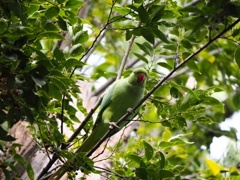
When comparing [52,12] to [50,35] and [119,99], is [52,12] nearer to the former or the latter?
[50,35]

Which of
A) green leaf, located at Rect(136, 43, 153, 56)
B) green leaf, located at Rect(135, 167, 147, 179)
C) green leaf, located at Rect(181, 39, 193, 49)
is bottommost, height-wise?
green leaf, located at Rect(135, 167, 147, 179)

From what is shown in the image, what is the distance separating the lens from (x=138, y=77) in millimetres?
2178

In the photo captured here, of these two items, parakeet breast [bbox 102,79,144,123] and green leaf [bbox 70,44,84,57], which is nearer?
green leaf [bbox 70,44,84,57]

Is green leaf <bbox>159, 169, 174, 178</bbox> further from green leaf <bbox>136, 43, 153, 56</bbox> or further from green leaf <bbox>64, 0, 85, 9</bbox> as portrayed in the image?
green leaf <bbox>64, 0, 85, 9</bbox>

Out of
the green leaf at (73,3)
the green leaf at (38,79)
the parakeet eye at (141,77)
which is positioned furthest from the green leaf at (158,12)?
the parakeet eye at (141,77)

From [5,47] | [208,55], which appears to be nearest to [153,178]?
[5,47]

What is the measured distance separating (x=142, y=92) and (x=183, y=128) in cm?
59

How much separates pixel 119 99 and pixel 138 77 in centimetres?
23

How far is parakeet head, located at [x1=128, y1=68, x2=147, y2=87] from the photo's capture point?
215cm

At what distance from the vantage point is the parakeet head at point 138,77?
2154 mm

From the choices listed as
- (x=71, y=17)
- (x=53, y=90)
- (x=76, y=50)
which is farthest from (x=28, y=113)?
(x=71, y=17)

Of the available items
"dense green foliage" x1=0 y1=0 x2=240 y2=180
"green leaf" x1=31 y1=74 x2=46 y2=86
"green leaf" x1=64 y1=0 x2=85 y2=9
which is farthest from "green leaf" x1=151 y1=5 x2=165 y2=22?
"green leaf" x1=31 y1=74 x2=46 y2=86

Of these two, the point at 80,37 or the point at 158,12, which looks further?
the point at 80,37

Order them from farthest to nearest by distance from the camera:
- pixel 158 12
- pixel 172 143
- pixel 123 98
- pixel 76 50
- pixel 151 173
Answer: pixel 123 98, pixel 172 143, pixel 76 50, pixel 151 173, pixel 158 12
